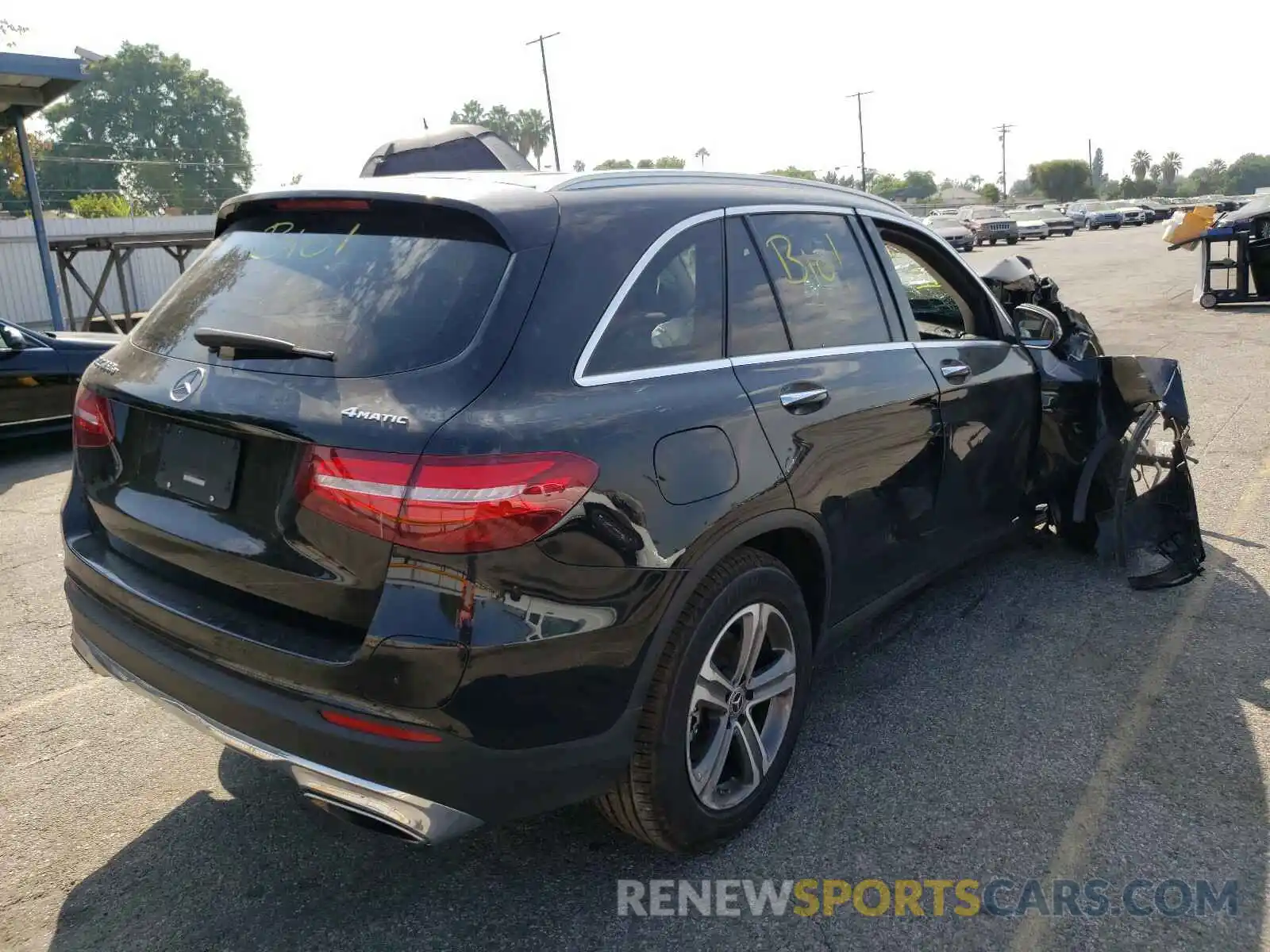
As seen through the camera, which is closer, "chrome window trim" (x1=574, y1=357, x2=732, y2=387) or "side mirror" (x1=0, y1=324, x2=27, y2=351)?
"chrome window trim" (x1=574, y1=357, x2=732, y2=387)

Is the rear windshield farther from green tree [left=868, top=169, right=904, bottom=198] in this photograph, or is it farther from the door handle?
green tree [left=868, top=169, right=904, bottom=198]

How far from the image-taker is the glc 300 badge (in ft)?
7.18

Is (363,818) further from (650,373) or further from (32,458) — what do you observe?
(32,458)

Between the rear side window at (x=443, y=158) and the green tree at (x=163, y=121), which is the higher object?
the green tree at (x=163, y=121)

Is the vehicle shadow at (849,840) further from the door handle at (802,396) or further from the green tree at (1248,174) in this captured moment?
the green tree at (1248,174)

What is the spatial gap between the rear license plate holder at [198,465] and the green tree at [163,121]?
106 metres

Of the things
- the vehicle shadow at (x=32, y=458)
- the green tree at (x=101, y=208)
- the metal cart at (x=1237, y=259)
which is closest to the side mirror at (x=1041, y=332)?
the vehicle shadow at (x=32, y=458)

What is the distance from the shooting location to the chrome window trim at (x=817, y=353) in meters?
2.88

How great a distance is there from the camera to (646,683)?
2.44m

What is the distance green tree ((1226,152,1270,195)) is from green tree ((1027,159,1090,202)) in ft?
189

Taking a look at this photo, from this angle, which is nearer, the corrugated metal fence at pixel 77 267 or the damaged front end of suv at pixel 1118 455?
the damaged front end of suv at pixel 1118 455

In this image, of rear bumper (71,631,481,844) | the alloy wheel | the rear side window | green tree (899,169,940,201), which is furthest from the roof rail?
green tree (899,169,940,201)

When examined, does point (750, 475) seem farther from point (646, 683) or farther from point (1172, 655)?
point (1172, 655)

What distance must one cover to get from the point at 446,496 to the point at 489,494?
89 mm
